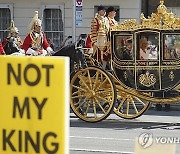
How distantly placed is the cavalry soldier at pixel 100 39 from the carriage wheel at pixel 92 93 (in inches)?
14.7

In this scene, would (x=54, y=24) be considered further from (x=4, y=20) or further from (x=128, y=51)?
(x=128, y=51)

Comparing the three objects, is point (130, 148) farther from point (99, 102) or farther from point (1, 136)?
point (1, 136)

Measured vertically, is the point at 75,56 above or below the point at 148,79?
above

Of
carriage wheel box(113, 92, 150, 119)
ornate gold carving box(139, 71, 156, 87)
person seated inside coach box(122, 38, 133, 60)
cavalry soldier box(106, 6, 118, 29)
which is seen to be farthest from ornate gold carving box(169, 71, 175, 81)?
cavalry soldier box(106, 6, 118, 29)

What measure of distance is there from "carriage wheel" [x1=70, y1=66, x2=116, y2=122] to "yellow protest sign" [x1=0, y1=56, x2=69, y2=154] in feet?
26.6

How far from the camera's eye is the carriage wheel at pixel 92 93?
11.2 meters

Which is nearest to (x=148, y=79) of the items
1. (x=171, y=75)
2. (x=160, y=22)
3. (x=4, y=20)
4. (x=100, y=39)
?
(x=171, y=75)

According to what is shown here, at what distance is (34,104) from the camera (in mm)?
2811

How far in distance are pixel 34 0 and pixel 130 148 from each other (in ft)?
48.7

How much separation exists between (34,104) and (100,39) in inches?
336

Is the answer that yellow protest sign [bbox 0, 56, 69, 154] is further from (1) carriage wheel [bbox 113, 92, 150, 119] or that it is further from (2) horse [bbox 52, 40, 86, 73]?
(1) carriage wheel [bbox 113, 92, 150, 119]

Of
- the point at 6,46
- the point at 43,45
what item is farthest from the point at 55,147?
the point at 6,46

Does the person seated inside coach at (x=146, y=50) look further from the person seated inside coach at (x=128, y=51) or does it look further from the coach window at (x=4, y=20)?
the coach window at (x=4, y=20)

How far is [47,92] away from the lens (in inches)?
110
